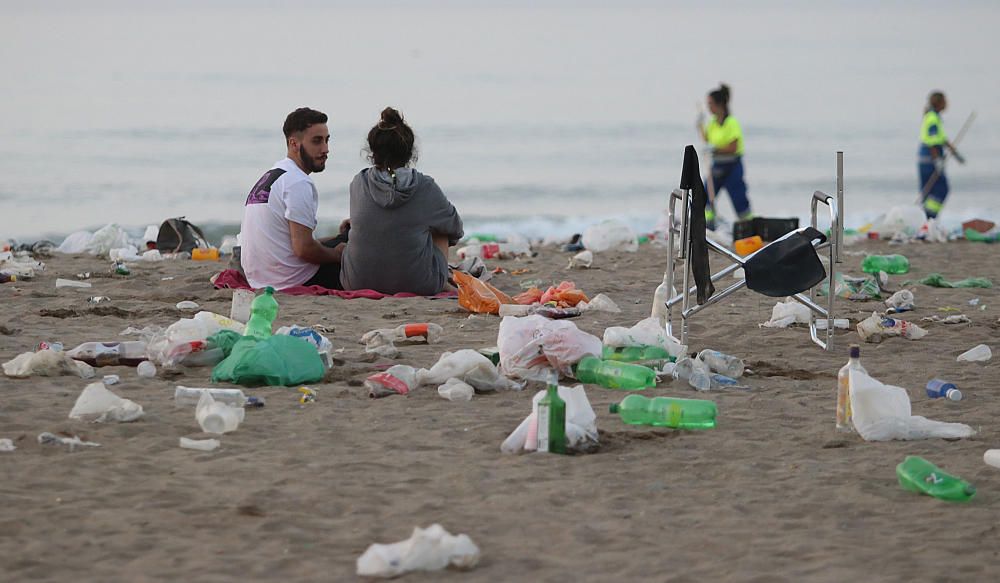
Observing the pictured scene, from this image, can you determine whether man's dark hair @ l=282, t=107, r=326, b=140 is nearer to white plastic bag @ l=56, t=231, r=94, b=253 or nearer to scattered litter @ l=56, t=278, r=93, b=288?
scattered litter @ l=56, t=278, r=93, b=288

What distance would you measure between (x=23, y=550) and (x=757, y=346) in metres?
3.77

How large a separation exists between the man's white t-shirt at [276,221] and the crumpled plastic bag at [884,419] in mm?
3721

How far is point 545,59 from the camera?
49469 mm

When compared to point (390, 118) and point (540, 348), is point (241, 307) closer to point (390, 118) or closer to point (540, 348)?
point (390, 118)

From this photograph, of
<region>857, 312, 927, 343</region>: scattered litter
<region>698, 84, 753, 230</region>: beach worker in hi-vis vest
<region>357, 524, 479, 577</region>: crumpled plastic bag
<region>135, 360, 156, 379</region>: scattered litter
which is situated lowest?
<region>357, 524, 479, 577</region>: crumpled plastic bag

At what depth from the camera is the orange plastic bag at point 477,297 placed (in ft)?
21.9

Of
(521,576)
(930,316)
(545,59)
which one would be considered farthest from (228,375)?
(545,59)

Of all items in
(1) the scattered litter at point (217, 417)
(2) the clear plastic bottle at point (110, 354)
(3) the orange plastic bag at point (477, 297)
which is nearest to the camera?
(1) the scattered litter at point (217, 417)

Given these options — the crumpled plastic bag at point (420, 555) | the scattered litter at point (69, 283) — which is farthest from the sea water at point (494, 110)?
the crumpled plastic bag at point (420, 555)

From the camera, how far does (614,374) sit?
487 cm

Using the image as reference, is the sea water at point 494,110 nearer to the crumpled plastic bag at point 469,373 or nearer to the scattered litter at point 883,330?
the scattered litter at point 883,330

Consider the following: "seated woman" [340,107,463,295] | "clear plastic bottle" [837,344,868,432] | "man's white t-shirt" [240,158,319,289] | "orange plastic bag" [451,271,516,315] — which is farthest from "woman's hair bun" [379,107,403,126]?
"clear plastic bottle" [837,344,868,432]

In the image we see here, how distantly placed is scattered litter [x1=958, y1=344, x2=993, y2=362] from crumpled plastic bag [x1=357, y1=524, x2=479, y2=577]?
3.23 meters

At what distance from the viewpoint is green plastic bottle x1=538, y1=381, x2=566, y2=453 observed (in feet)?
12.8
